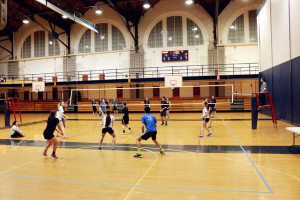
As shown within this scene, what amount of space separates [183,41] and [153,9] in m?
5.01

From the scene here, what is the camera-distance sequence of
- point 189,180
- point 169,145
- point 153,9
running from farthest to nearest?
point 153,9
point 169,145
point 189,180

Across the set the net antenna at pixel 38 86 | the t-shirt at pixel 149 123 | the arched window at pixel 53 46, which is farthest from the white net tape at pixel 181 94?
the t-shirt at pixel 149 123

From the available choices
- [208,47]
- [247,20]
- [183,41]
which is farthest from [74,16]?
[247,20]

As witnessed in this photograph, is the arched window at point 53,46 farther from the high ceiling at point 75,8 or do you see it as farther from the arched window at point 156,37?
the arched window at point 156,37

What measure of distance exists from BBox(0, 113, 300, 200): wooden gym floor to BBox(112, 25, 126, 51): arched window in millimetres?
22313

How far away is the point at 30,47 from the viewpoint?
36.2 m

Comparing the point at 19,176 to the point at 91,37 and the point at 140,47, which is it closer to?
the point at 140,47

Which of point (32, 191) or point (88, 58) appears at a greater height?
point (88, 58)

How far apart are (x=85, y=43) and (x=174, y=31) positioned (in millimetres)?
11005

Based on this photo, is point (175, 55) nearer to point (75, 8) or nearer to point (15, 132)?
point (75, 8)

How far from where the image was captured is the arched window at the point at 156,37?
3156 cm

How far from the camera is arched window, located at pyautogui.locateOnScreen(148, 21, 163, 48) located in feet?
104

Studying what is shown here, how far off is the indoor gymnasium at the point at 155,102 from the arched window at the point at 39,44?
13 centimetres

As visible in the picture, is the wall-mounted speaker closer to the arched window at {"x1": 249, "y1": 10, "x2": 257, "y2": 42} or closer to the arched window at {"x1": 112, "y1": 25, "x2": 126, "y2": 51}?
the arched window at {"x1": 249, "y1": 10, "x2": 257, "y2": 42}
